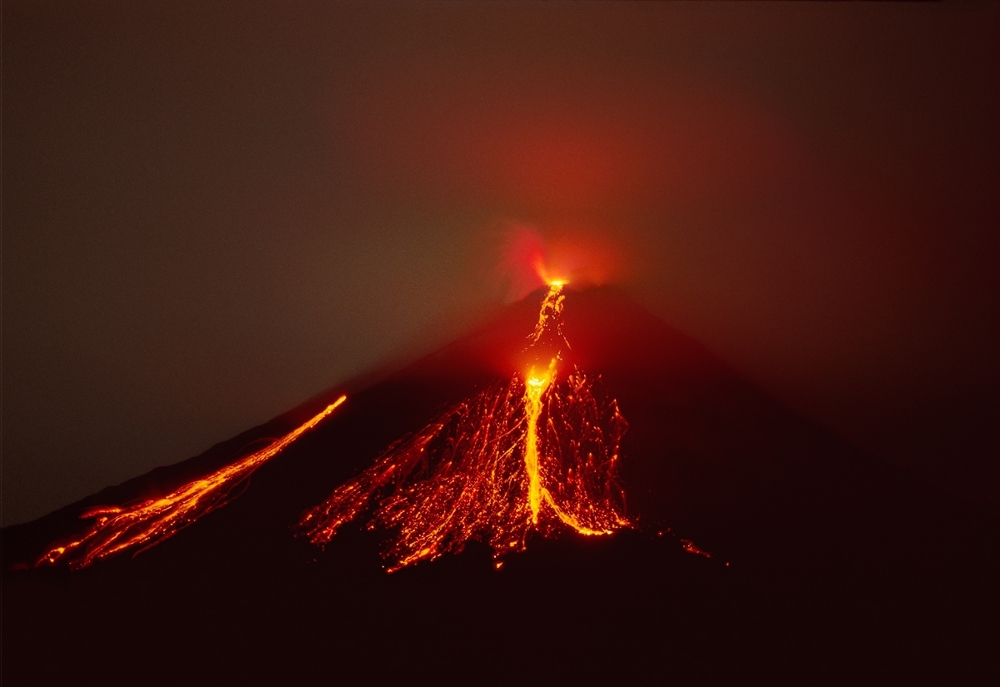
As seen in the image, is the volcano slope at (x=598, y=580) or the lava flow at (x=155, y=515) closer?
the volcano slope at (x=598, y=580)

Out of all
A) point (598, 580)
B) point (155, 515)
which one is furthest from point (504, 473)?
point (155, 515)

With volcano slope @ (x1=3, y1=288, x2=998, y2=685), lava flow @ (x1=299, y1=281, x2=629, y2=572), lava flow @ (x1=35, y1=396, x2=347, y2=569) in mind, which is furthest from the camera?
lava flow @ (x1=35, y1=396, x2=347, y2=569)

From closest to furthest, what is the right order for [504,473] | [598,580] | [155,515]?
1. [598,580]
2. [155,515]
3. [504,473]

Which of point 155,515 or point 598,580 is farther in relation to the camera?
point 155,515

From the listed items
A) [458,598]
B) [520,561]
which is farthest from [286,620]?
[520,561]

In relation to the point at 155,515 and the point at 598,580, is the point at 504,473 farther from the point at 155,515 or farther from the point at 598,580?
the point at 155,515

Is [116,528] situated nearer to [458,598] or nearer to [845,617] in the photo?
[458,598]
